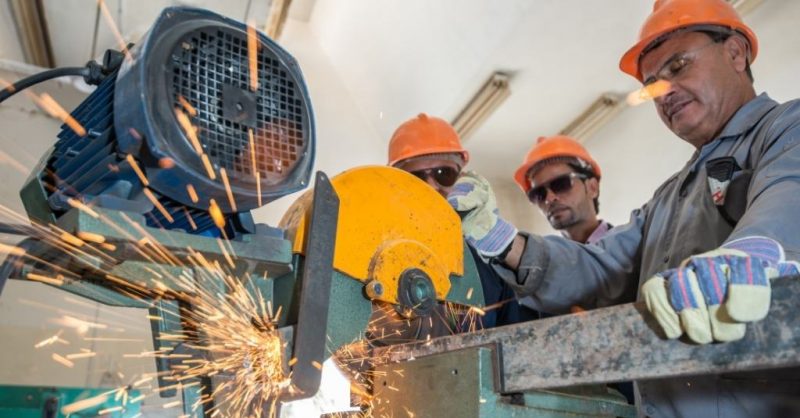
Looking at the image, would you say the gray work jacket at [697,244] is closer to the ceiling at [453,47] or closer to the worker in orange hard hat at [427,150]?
the worker in orange hard hat at [427,150]

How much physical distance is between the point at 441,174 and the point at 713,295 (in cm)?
218

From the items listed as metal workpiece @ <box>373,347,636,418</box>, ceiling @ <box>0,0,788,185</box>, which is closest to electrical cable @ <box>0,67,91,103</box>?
metal workpiece @ <box>373,347,636,418</box>

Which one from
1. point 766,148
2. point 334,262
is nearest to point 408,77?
point 766,148

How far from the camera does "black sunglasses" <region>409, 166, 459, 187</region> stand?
116 inches

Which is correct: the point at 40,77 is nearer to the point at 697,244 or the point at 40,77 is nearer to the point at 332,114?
the point at 697,244

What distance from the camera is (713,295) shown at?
3.09 feet

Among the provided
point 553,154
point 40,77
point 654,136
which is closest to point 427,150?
point 553,154

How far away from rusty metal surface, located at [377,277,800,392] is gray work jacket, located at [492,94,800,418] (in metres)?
0.39

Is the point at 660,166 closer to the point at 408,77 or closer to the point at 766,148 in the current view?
the point at 408,77

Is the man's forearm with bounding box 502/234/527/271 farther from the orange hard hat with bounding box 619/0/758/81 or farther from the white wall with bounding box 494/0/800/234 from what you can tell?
the white wall with bounding box 494/0/800/234

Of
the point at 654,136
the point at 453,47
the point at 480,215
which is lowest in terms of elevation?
the point at 480,215

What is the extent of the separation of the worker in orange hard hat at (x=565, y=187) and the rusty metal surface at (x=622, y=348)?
7.66ft


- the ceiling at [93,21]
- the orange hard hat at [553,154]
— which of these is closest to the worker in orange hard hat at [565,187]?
the orange hard hat at [553,154]

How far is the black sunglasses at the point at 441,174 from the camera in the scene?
9.70 ft
